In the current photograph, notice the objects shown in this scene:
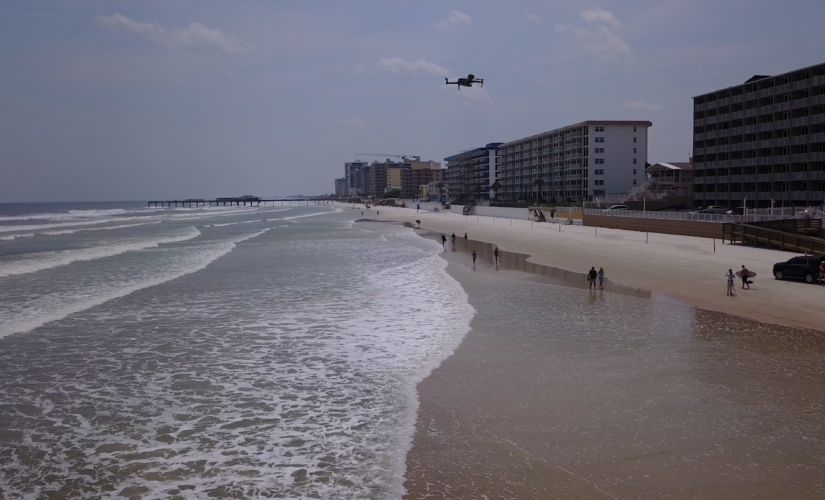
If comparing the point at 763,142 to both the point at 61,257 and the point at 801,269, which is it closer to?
the point at 801,269

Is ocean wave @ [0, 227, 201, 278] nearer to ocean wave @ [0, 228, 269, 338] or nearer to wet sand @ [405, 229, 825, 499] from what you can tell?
ocean wave @ [0, 228, 269, 338]

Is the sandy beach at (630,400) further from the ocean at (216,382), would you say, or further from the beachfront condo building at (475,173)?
the beachfront condo building at (475,173)

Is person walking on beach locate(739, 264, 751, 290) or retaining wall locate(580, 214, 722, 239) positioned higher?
retaining wall locate(580, 214, 722, 239)

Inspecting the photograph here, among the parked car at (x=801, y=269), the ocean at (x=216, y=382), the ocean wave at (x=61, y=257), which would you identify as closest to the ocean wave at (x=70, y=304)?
the ocean at (x=216, y=382)

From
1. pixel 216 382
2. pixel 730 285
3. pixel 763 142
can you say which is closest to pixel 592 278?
pixel 730 285

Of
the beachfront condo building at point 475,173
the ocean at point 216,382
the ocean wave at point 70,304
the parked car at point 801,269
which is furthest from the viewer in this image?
the beachfront condo building at point 475,173

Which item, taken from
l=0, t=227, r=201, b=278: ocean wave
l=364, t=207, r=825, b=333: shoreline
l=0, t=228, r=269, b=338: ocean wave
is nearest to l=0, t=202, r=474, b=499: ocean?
l=0, t=228, r=269, b=338: ocean wave
